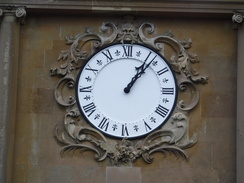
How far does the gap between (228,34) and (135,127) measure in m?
1.82

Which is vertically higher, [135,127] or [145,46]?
[145,46]

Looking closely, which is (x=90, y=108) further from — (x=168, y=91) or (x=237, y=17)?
(x=237, y=17)

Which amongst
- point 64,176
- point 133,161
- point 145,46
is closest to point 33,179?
point 64,176

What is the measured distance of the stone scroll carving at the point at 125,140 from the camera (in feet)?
47.4

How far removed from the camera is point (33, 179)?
1441cm

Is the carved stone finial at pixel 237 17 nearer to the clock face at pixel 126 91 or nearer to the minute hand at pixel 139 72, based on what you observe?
the clock face at pixel 126 91

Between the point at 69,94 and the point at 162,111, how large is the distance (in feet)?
4.14

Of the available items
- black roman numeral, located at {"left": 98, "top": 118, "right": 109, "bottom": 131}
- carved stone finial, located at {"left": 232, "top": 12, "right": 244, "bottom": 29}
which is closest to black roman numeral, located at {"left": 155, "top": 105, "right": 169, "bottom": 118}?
black roman numeral, located at {"left": 98, "top": 118, "right": 109, "bottom": 131}

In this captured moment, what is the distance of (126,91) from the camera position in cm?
1456

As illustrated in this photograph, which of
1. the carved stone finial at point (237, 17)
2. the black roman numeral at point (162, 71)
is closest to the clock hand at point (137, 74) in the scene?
the black roman numeral at point (162, 71)

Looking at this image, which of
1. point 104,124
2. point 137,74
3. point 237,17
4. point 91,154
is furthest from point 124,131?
point 237,17

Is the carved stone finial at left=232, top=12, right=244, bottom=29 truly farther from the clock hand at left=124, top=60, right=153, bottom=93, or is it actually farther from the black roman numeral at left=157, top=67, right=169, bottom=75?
the clock hand at left=124, top=60, right=153, bottom=93

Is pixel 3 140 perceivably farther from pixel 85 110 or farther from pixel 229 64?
pixel 229 64

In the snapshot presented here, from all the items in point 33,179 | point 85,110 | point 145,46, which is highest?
point 145,46
